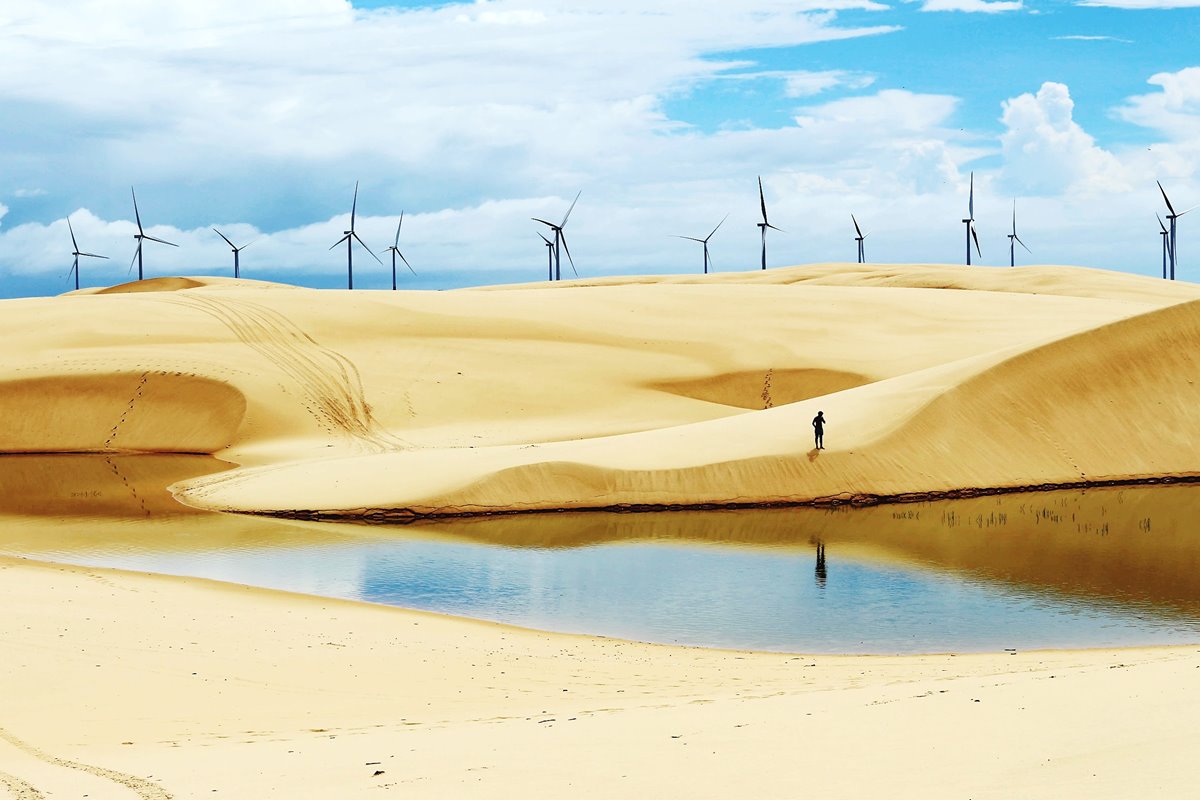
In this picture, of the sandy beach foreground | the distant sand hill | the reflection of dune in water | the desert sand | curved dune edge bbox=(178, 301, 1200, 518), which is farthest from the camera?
the distant sand hill

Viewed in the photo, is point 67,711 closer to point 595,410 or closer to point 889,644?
point 889,644

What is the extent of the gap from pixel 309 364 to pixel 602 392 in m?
11.1

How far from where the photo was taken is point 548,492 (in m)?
27.5

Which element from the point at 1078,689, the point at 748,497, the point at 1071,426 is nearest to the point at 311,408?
the point at 748,497

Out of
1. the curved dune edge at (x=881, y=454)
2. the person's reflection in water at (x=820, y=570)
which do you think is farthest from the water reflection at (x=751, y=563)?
the curved dune edge at (x=881, y=454)

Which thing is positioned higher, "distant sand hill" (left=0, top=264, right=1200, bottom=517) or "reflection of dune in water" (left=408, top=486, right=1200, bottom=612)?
"distant sand hill" (left=0, top=264, right=1200, bottom=517)

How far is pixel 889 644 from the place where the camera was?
15266mm

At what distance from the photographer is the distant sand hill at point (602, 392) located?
28922mm

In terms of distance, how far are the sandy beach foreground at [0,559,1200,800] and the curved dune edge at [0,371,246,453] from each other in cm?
2558

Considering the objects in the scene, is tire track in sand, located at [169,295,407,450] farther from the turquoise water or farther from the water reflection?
the turquoise water

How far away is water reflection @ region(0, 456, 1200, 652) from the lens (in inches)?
648

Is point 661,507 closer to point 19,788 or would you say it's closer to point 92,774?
point 92,774

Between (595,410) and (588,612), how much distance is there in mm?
26037

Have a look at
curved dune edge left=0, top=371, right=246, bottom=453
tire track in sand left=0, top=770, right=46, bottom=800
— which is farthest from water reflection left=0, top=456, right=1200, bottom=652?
curved dune edge left=0, top=371, right=246, bottom=453
